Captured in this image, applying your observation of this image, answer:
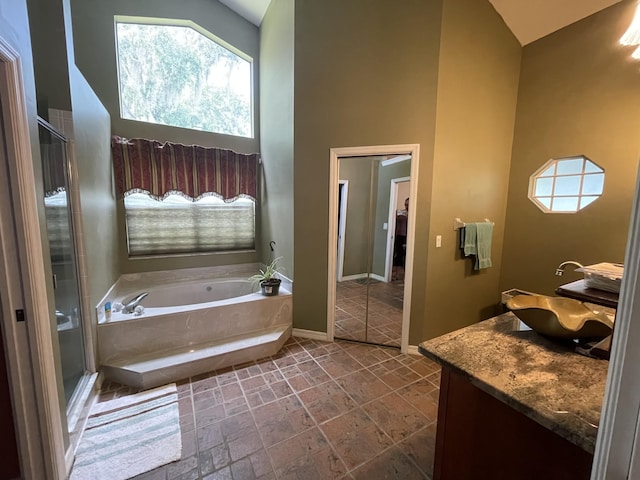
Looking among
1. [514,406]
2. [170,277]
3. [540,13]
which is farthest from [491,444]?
[170,277]

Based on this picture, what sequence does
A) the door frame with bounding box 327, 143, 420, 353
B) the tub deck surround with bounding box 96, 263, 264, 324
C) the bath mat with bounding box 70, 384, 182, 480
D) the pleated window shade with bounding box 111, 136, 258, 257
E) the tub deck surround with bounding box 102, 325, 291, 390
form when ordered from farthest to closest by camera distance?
1. the pleated window shade with bounding box 111, 136, 258, 257
2. the tub deck surround with bounding box 96, 263, 264, 324
3. the door frame with bounding box 327, 143, 420, 353
4. the tub deck surround with bounding box 102, 325, 291, 390
5. the bath mat with bounding box 70, 384, 182, 480

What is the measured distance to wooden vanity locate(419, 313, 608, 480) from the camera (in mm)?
779

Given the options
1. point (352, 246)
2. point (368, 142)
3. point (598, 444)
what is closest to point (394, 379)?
point (352, 246)

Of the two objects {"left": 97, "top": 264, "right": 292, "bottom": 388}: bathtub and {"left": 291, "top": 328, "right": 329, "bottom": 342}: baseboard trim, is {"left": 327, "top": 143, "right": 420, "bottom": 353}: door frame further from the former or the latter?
{"left": 97, "top": 264, "right": 292, "bottom": 388}: bathtub

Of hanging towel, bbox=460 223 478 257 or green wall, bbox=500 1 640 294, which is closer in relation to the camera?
green wall, bbox=500 1 640 294

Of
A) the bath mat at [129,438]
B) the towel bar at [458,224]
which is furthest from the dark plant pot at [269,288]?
the towel bar at [458,224]

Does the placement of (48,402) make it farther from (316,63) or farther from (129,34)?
(129,34)

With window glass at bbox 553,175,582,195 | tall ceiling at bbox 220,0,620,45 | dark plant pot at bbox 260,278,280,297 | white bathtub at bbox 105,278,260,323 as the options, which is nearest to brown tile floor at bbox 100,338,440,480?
dark plant pot at bbox 260,278,280,297

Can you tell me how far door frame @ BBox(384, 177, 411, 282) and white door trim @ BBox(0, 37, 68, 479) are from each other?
2.58m

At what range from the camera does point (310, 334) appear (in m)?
3.04

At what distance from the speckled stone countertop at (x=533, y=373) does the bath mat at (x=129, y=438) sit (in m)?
1.71

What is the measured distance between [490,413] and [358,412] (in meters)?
1.21

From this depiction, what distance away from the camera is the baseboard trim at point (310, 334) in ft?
9.84

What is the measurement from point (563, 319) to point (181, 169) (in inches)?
153
